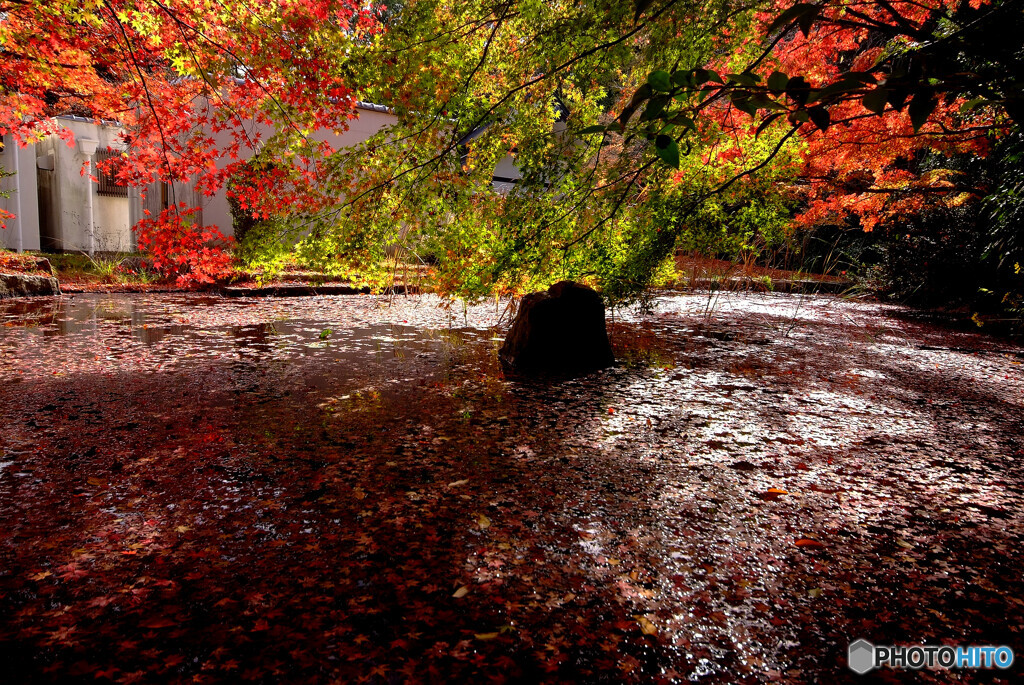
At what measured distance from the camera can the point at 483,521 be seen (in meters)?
2.17

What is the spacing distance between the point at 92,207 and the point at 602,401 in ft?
37.2

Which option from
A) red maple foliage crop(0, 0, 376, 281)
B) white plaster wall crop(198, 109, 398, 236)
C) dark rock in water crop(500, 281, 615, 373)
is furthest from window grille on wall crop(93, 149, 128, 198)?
dark rock in water crop(500, 281, 615, 373)

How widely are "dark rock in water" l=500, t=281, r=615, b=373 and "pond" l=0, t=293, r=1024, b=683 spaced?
0.31m

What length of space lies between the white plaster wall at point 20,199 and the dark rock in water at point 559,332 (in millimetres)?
9548

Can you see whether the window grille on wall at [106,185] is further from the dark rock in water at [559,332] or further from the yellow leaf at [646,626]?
the yellow leaf at [646,626]

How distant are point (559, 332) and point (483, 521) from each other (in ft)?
9.18

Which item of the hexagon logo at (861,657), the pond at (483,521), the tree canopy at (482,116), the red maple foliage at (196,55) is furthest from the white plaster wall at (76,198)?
the hexagon logo at (861,657)

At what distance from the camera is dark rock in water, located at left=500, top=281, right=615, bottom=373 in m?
4.75

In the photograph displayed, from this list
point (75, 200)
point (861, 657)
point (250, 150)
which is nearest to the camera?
point (861, 657)

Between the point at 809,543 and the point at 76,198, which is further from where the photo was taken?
the point at 76,198

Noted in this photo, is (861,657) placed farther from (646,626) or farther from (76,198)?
(76,198)

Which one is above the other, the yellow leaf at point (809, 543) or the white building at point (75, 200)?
the white building at point (75, 200)

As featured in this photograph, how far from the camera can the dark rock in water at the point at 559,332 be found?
475cm

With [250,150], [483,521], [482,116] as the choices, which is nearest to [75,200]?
[250,150]
